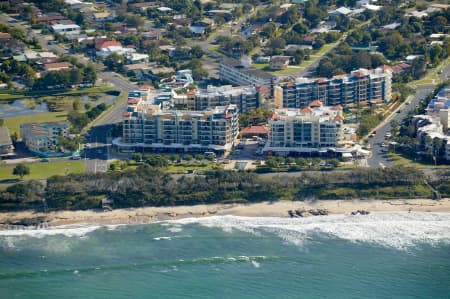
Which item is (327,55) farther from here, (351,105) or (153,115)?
(153,115)

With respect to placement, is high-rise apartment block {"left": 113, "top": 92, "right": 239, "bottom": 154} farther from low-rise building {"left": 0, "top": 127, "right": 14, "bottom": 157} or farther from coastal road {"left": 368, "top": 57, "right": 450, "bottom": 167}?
coastal road {"left": 368, "top": 57, "right": 450, "bottom": 167}

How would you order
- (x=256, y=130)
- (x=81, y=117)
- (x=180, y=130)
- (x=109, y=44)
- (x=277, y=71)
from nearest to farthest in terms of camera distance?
(x=180, y=130)
(x=256, y=130)
(x=81, y=117)
(x=277, y=71)
(x=109, y=44)

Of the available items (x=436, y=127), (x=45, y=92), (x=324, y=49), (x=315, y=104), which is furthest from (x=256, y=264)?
(x=324, y=49)

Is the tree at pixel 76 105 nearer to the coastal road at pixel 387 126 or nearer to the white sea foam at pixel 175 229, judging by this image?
the coastal road at pixel 387 126

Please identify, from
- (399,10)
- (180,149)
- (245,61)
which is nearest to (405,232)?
(180,149)

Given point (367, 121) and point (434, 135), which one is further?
point (367, 121)

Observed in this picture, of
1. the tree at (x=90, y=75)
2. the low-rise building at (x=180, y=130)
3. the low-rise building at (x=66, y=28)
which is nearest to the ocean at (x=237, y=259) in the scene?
the low-rise building at (x=180, y=130)

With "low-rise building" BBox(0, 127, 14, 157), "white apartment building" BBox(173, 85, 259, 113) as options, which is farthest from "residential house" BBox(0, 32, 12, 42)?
"low-rise building" BBox(0, 127, 14, 157)

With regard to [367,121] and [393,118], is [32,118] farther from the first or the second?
[393,118]
